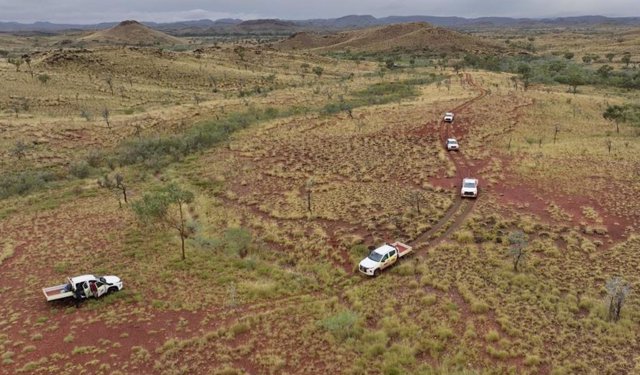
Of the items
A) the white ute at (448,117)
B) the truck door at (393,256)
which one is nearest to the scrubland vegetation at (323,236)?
the truck door at (393,256)

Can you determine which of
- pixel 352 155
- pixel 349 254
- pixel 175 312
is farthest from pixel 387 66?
pixel 175 312

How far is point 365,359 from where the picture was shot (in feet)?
57.4

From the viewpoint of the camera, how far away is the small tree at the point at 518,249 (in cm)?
2350

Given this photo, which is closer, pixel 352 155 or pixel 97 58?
pixel 352 155

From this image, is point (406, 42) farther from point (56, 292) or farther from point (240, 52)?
point (56, 292)

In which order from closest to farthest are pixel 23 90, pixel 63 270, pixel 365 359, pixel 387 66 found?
pixel 365 359, pixel 63 270, pixel 23 90, pixel 387 66

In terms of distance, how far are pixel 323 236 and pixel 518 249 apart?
11.0 meters

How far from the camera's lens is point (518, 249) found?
77.7 ft

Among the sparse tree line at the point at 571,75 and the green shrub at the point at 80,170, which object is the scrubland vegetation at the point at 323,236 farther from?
the sparse tree line at the point at 571,75

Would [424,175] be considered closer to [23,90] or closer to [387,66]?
[23,90]

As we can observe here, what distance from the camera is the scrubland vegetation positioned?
59.8 feet

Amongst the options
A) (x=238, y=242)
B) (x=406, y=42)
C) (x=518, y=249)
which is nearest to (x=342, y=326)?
(x=518, y=249)

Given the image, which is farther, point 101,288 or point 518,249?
point 518,249

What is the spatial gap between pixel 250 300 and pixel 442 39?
533ft
